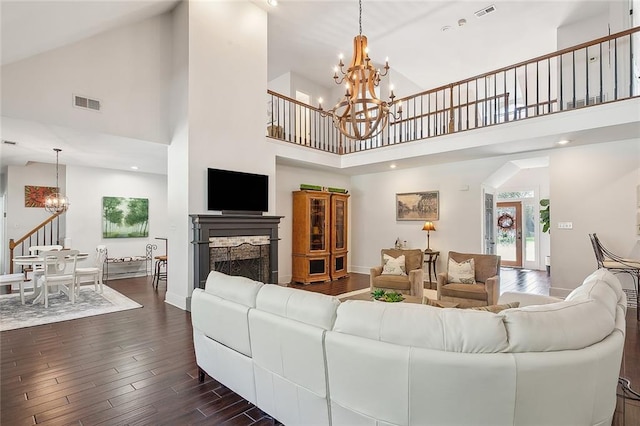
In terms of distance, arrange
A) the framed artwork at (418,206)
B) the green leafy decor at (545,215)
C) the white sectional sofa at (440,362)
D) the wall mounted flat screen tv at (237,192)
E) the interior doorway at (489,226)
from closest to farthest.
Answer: the white sectional sofa at (440,362) → the wall mounted flat screen tv at (237,192) → the interior doorway at (489,226) → the framed artwork at (418,206) → the green leafy decor at (545,215)

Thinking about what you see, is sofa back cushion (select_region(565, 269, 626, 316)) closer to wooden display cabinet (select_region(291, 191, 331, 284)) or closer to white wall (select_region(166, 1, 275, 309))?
white wall (select_region(166, 1, 275, 309))

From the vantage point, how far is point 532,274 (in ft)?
27.2

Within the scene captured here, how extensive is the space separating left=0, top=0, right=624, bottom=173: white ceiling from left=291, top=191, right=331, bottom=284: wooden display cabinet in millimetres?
2995

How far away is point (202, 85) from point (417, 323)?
4.89 metres

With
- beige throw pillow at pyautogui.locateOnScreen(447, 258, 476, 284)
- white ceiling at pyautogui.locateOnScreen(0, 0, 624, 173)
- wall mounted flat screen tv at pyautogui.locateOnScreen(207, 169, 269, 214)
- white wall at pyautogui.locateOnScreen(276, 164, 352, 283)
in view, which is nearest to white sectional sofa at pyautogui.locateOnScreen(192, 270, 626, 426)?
beige throw pillow at pyautogui.locateOnScreen(447, 258, 476, 284)

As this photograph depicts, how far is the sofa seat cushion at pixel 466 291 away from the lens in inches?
177

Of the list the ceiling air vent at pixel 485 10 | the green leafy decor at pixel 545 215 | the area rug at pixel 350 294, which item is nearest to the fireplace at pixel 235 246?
the area rug at pixel 350 294

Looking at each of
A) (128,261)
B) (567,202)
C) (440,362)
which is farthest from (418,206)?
(128,261)

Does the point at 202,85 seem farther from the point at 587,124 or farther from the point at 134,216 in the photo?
the point at 587,124

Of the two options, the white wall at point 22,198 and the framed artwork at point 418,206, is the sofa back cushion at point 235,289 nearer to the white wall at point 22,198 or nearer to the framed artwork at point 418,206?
the framed artwork at point 418,206

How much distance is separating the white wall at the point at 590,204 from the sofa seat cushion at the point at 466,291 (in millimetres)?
2222

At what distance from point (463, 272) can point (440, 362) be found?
3822 mm

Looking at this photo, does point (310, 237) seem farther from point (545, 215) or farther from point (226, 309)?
point (545, 215)

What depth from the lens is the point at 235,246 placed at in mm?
5223
